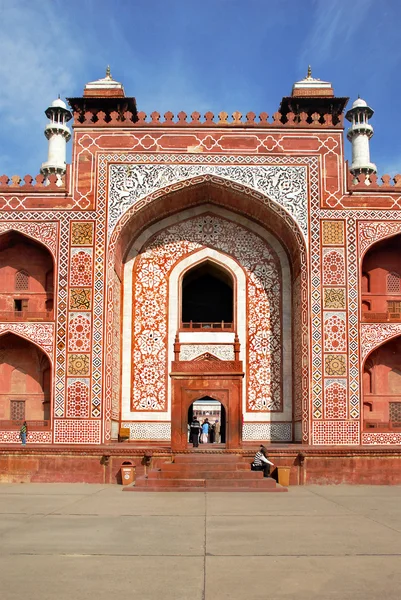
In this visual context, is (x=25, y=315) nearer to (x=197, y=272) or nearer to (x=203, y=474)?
(x=197, y=272)

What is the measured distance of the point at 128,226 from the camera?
15.0 metres

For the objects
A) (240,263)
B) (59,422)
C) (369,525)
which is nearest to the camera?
(369,525)

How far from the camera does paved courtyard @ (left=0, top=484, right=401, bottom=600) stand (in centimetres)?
390

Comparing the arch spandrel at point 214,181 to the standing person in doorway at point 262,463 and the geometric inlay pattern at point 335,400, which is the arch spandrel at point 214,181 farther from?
the standing person in doorway at point 262,463

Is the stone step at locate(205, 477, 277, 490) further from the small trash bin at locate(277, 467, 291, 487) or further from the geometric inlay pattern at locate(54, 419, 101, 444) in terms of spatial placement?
the geometric inlay pattern at locate(54, 419, 101, 444)

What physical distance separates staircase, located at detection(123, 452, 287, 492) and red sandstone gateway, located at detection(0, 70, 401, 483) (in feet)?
6.19

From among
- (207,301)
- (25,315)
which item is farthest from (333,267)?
(25,315)

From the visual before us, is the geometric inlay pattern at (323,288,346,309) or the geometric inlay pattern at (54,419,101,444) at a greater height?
the geometric inlay pattern at (323,288,346,309)

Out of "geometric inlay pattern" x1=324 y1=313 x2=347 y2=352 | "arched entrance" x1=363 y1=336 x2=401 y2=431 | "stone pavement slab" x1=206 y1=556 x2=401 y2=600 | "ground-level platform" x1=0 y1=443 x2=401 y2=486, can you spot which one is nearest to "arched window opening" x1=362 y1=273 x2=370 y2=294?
"arched entrance" x1=363 y1=336 x2=401 y2=431

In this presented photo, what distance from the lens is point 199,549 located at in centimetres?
512

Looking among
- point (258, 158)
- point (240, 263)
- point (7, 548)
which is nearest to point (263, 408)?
point (240, 263)

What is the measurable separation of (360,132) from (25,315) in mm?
13464

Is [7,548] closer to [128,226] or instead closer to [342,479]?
[342,479]

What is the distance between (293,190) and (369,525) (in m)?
9.32
